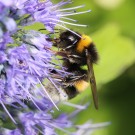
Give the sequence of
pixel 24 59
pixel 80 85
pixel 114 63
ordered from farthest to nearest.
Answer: pixel 114 63, pixel 80 85, pixel 24 59

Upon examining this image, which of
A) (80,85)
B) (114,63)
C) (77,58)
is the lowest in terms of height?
(114,63)

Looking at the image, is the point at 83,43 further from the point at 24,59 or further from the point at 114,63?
the point at 114,63

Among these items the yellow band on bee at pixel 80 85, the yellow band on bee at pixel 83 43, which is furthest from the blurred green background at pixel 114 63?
the yellow band on bee at pixel 83 43

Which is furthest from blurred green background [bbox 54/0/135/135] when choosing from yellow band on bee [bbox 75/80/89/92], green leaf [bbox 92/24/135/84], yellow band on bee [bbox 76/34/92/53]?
yellow band on bee [bbox 76/34/92/53]

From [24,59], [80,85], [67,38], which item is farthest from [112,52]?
[24,59]

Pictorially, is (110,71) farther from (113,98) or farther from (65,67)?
(65,67)
